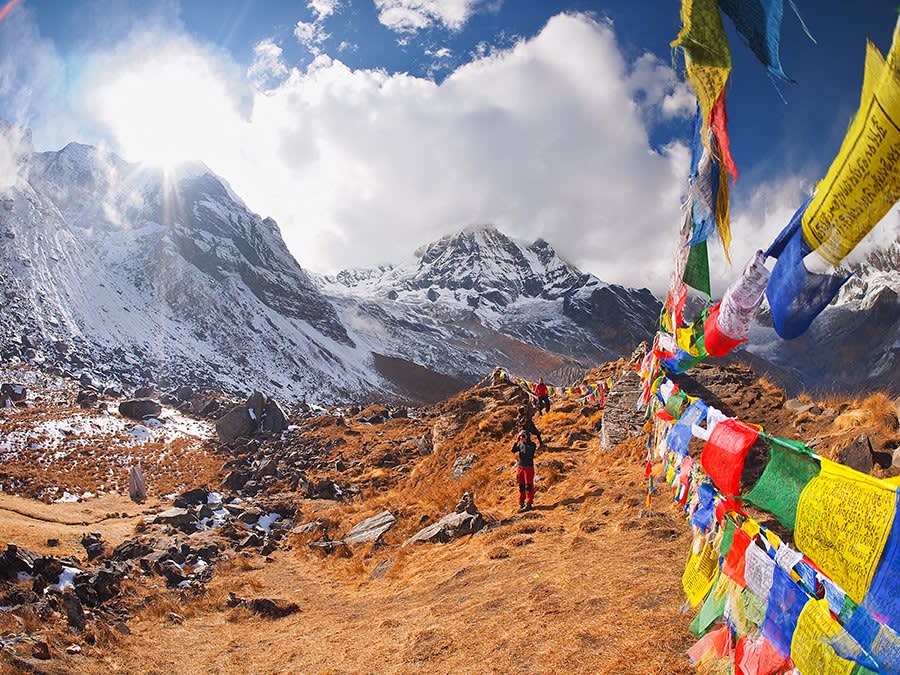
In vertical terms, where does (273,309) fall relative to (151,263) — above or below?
below

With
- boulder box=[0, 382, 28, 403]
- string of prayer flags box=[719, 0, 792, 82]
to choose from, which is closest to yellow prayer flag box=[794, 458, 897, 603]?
string of prayer flags box=[719, 0, 792, 82]

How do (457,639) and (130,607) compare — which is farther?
(130,607)

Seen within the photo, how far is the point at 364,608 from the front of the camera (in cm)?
843

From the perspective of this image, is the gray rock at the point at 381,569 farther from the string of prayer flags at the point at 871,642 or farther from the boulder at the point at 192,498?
the boulder at the point at 192,498

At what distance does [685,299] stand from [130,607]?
10109mm

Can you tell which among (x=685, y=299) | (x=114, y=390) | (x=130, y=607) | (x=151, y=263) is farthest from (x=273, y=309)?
(x=685, y=299)

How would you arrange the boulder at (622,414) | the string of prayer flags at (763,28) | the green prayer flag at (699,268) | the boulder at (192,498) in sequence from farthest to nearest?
the boulder at (192,498), the boulder at (622,414), the green prayer flag at (699,268), the string of prayer flags at (763,28)

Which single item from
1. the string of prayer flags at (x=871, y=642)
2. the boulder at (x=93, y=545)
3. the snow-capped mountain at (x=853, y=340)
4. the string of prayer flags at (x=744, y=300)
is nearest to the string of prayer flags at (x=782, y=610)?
the string of prayer flags at (x=871, y=642)

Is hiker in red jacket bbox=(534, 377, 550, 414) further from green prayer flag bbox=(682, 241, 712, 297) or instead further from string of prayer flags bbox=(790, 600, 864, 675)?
string of prayer flags bbox=(790, 600, 864, 675)

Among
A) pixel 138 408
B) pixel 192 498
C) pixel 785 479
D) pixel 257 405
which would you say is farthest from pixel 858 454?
pixel 138 408

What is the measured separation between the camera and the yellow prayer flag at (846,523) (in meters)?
1.88

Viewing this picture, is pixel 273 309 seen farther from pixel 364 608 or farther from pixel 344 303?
pixel 364 608

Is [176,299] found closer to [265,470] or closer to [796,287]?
[265,470]

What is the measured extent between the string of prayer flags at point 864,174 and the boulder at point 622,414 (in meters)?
10.4
